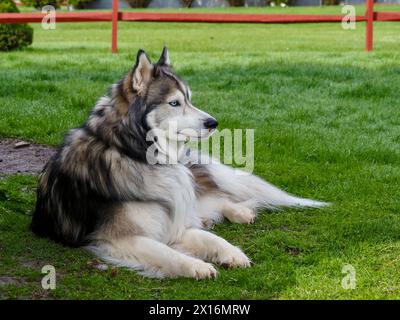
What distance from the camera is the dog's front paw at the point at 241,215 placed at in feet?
18.4

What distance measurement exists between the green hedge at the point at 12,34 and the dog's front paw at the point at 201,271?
12097 mm

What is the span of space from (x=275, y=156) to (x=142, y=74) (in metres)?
2.94

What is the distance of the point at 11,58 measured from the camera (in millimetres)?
13727

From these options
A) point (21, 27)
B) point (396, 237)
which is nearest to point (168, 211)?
point (396, 237)

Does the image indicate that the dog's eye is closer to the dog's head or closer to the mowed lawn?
the dog's head

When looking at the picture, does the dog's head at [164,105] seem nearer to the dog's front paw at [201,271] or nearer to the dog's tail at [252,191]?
→ the dog's front paw at [201,271]

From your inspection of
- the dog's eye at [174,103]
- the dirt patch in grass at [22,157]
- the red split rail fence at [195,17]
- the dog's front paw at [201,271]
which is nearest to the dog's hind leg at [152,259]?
the dog's front paw at [201,271]

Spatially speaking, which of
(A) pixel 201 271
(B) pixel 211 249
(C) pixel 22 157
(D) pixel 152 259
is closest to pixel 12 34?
(C) pixel 22 157

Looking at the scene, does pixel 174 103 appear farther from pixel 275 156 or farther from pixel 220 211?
pixel 275 156

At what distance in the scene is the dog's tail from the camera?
5.92 metres

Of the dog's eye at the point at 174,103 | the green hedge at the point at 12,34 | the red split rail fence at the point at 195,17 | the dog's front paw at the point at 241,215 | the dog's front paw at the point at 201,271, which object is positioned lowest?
the dog's front paw at the point at 201,271

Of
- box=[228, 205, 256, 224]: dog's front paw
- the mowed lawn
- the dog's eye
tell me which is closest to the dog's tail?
the mowed lawn

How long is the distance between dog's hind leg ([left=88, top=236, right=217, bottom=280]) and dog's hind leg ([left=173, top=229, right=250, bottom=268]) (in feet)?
0.63
